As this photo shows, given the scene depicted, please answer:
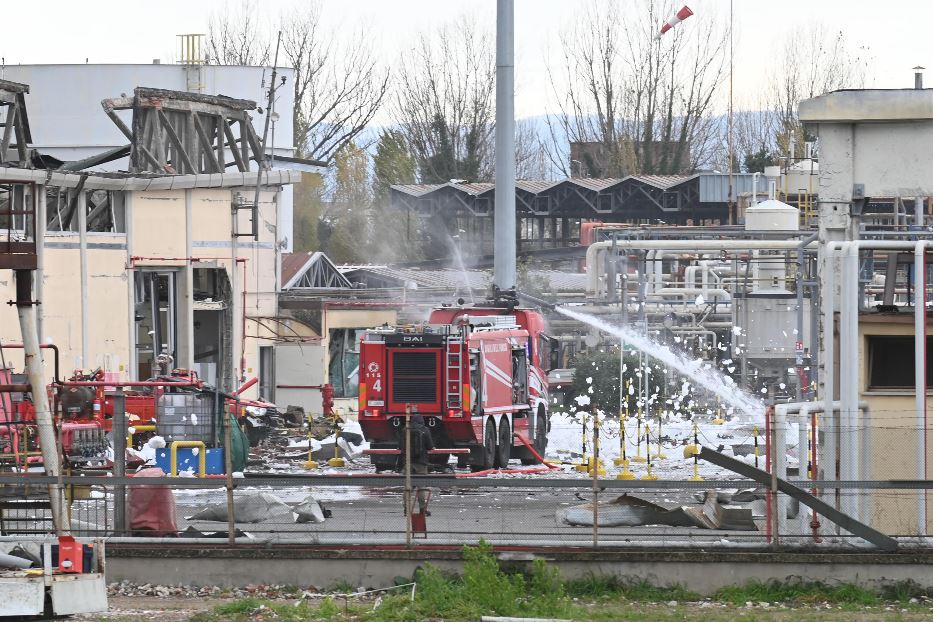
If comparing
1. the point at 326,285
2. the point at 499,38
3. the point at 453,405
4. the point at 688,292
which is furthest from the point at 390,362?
the point at 326,285

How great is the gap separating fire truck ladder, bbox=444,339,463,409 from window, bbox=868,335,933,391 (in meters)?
9.34

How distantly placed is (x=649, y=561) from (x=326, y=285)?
36904 mm

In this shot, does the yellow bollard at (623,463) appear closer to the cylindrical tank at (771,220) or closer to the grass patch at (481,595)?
the grass patch at (481,595)

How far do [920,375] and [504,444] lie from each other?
37.3ft

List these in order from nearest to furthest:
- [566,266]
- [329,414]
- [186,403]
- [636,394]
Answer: [186,403], [329,414], [636,394], [566,266]

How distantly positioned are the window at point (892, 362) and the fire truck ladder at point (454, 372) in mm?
9342

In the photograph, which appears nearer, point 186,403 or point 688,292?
point 186,403

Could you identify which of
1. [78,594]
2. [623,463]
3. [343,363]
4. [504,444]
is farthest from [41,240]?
[78,594]

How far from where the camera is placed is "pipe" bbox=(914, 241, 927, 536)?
14516 millimetres

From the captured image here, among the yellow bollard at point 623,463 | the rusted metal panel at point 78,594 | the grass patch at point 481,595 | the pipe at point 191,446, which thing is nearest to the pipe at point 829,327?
the grass patch at point 481,595

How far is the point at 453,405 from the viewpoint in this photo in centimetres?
2406

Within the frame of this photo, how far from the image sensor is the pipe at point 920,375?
14516mm

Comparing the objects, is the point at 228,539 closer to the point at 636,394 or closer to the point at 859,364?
the point at 859,364

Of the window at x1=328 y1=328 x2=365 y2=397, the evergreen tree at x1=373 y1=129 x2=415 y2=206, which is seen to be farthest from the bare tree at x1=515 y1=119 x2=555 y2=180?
the window at x1=328 y1=328 x2=365 y2=397
